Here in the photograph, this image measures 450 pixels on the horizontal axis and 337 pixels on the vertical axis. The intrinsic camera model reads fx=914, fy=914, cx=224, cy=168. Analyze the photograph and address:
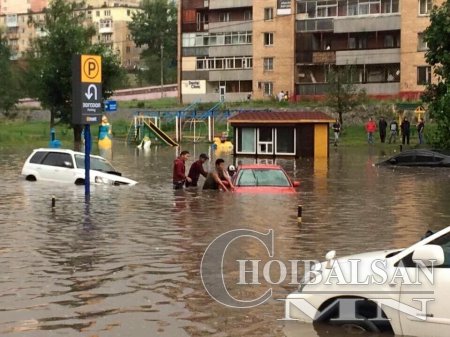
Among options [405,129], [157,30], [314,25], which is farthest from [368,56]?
[157,30]

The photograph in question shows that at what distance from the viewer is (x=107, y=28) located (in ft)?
503

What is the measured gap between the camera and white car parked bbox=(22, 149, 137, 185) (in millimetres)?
29928

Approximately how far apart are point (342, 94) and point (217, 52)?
26279 millimetres

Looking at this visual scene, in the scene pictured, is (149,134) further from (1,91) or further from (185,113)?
(1,91)

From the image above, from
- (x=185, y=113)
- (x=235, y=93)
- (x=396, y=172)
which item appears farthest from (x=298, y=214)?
(x=235, y=93)

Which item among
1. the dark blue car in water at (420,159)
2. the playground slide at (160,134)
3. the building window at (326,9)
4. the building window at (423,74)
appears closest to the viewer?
the dark blue car in water at (420,159)

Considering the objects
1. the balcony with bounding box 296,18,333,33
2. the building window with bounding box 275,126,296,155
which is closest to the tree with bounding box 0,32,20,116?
the balcony with bounding box 296,18,333,33

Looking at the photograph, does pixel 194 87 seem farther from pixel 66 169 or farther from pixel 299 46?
pixel 66 169

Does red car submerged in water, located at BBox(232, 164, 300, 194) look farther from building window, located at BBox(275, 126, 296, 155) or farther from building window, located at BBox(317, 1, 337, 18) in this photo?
building window, located at BBox(317, 1, 337, 18)

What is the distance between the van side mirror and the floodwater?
153 centimetres

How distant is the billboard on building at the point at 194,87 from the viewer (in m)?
89.8

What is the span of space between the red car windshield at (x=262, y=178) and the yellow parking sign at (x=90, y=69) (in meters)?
4.89

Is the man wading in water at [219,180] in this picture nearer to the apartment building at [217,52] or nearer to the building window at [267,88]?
the building window at [267,88]

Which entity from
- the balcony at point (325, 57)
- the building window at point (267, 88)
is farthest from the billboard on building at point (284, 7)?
the building window at point (267, 88)
